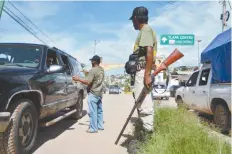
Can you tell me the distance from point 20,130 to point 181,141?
231 centimetres

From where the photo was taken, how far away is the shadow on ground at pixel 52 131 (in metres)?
5.67

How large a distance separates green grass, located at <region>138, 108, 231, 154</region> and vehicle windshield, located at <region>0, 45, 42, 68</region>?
259cm

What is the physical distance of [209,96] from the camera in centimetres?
777

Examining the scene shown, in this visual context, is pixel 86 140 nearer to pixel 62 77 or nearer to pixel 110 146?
pixel 110 146

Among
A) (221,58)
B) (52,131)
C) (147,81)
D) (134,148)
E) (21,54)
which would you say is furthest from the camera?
(221,58)

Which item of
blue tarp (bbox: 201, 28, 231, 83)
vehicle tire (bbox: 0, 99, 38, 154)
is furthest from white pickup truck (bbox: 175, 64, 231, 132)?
vehicle tire (bbox: 0, 99, 38, 154)

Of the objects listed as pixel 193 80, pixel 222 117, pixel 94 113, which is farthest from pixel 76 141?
pixel 193 80

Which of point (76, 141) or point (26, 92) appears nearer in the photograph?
point (26, 92)

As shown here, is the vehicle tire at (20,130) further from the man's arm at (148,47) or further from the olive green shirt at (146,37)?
the olive green shirt at (146,37)

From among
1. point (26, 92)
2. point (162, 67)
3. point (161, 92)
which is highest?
point (162, 67)

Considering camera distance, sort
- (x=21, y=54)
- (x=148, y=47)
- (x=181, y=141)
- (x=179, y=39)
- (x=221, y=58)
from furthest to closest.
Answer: (x=179, y=39)
(x=221, y=58)
(x=21, y=54)
(x=148, y=47)
(x=181, y=141)

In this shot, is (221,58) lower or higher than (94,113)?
higher

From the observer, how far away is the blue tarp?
705cm

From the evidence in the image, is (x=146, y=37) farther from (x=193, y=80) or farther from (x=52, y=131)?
(x=193, y=80)
